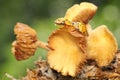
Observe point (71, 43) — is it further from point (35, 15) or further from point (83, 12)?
point (35, 15)

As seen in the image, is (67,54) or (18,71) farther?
(18,71)

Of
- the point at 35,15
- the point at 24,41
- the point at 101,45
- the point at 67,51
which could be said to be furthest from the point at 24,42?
the point at 35,15

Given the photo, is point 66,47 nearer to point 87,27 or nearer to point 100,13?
point 87,27

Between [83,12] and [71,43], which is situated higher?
[83,12]

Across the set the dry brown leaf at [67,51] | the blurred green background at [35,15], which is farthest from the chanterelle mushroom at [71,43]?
the blurred green background at [35,15]

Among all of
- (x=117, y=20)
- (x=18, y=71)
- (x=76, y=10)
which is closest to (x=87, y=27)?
(x=76, y=10)

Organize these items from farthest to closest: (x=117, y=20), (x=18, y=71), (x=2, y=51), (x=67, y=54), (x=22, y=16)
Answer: (x=22, y=16)
(x=2, y=51)
(x=117, y=20)
(x=18, y=71)
(x=67, y=54)
